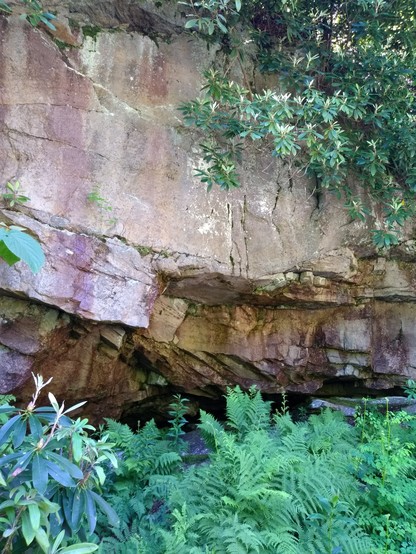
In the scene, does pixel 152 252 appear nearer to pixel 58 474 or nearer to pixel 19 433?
pixel 19 433

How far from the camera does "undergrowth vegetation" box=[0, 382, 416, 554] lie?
6.19 feet

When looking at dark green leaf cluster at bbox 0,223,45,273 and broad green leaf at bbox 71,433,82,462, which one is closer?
dark green leaf cluster at bbox 0,223,45,273

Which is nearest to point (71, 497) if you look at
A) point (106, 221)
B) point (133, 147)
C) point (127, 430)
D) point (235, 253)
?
point (127, 430)

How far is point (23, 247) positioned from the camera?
5.92 feet

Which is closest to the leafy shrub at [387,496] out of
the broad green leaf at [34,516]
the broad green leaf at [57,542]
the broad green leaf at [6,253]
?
the broad green leaf at [57,542]

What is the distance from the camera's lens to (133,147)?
4.25 meters

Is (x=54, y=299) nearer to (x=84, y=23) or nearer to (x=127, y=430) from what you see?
(x=127, y=430)

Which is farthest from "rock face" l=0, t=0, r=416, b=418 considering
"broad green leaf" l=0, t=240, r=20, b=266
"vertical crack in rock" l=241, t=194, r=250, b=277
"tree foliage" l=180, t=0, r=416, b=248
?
"broad green leaf" l=0, t=240, r=20, b=266

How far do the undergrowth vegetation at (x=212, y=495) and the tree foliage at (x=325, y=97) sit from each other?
2.43m

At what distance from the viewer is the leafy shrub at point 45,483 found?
1759 millimetres

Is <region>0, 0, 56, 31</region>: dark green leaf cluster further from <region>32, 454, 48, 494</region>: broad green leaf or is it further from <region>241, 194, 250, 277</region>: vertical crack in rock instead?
<region>32, 454, 48, 494</region>: broad green leaf

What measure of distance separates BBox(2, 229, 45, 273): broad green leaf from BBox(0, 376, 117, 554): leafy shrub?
1.85 ft

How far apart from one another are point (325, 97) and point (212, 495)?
394cm

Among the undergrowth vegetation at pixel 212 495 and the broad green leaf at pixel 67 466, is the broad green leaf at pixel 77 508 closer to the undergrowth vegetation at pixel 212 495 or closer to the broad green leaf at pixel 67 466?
the undergrowth vegetation at pixel 212 495
